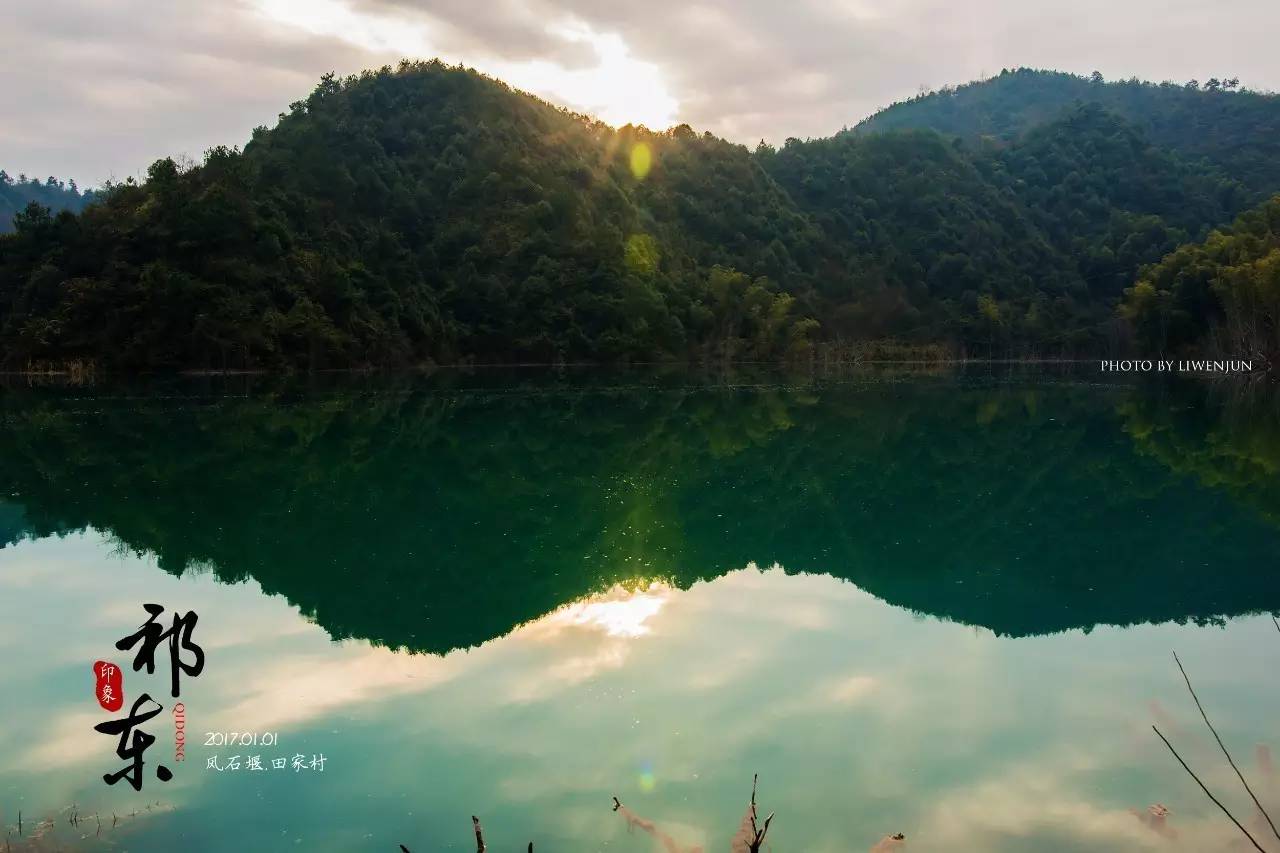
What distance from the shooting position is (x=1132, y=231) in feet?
262

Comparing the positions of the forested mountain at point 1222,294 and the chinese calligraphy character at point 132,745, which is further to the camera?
the forested mountain at point 1222,294

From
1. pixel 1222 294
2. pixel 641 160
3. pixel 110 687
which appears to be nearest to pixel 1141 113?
pixel 641 160

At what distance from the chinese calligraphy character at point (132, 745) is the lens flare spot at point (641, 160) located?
3179 inches

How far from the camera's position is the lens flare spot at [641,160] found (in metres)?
82.9

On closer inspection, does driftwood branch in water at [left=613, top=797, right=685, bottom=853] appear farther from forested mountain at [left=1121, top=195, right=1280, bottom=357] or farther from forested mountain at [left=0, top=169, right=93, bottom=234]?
forested mountain at [left=0, top=169, right=93, bottom=234]

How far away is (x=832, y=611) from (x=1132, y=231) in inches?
3321

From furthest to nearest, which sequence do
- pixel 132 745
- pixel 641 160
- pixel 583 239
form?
pixel 641 160
pixel 583 239
pixel 132 745

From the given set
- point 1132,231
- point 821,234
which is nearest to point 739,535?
point 821,234

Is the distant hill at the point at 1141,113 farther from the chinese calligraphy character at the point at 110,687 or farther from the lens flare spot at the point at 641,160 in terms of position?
the chinese calligraphy character at the point at 110,687

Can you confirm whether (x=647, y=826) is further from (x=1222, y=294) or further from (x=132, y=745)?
(x=1222, y=294)

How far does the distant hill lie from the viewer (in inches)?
3679

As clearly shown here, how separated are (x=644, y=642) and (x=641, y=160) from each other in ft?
265

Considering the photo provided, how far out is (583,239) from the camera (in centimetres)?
6412

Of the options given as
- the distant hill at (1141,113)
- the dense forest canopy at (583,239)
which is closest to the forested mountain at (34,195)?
the dense forest canopy at (583,239)
